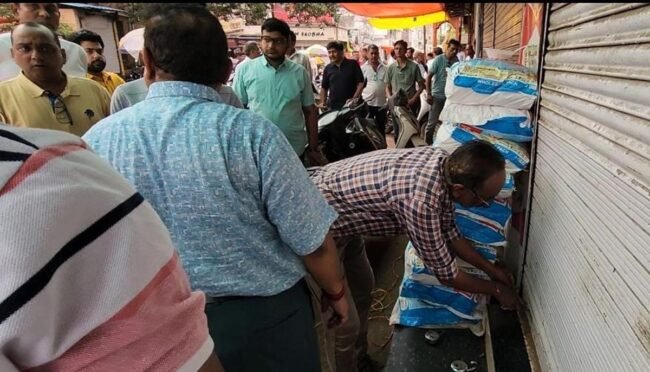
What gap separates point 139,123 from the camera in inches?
46.7

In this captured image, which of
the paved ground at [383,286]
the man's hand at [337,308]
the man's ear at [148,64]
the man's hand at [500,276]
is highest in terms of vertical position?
the man's ear at [148,64]

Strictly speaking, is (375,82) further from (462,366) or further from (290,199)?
(290,199)

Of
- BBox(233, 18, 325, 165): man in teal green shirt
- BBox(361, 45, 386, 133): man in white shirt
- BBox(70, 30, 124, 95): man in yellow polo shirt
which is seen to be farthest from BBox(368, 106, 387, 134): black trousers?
BBox(70, 30, 124, 95): man in yellow polo shirt

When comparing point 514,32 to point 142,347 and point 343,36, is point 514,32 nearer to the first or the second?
point 142,347

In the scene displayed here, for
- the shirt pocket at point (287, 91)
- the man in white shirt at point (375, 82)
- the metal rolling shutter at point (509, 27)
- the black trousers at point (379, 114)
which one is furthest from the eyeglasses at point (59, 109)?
the man in white shirt at point (375, 82)

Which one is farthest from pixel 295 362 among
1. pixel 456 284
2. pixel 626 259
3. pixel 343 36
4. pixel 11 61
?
pixel 343 36

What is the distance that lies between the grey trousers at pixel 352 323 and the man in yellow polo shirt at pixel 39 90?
5.29ft

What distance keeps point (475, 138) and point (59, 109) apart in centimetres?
220

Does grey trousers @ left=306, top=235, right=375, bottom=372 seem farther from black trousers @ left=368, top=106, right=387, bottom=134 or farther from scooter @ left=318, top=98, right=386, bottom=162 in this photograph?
black trousers @ left=368, top=106, right=387, bottom=134

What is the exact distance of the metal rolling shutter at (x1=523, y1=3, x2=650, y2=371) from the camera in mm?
976

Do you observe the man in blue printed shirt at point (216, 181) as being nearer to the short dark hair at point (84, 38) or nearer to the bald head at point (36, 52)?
the bald head at point (36, 52)

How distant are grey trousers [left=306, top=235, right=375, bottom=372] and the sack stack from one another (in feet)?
0.64

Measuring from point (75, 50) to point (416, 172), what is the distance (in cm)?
271

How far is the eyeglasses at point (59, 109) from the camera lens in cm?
235
